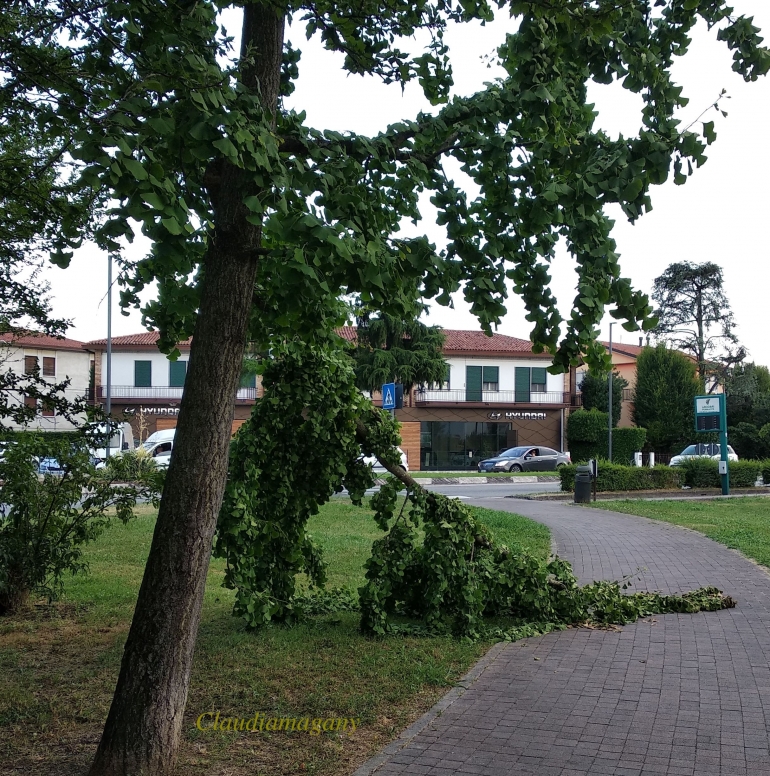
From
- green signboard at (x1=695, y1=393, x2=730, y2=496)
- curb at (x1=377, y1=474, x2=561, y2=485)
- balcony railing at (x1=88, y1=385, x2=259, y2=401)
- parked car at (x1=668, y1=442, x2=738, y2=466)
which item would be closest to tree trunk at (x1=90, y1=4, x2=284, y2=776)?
green signboard at (x1=695, y1=393, x2=730, y2=496)

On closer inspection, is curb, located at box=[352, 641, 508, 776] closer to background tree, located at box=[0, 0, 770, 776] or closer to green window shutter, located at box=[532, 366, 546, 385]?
background tree, located at box=[0, 0, 770, 776]

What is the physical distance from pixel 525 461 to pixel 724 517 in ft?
81.1

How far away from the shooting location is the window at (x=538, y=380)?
50000 millimetres

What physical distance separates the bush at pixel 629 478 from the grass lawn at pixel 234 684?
19.1m

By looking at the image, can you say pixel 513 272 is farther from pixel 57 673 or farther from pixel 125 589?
pixel 125 589

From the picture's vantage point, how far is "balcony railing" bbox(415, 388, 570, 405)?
160 feet

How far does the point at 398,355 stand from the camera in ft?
123

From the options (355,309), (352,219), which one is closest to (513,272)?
(352,219)

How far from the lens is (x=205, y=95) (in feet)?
13.4

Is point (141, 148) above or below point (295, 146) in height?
below

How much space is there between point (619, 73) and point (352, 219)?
213cm

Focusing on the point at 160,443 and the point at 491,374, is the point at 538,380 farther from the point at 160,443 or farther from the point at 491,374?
the point at 160,443

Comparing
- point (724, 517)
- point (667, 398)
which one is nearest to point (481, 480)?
point (724, 517)

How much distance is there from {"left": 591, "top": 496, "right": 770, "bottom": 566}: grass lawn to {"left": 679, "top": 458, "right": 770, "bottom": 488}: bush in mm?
3693
